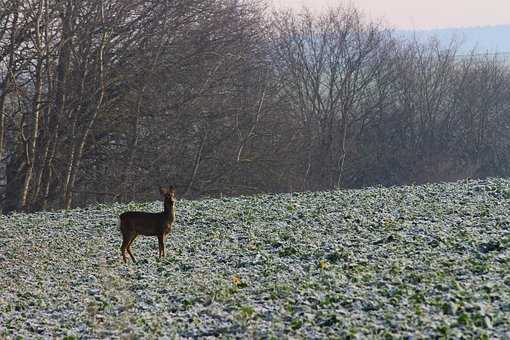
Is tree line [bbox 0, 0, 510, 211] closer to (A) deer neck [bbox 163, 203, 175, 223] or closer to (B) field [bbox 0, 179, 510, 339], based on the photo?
(B) field [bbox 0, 179, 510, 339]

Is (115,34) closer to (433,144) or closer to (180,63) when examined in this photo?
(180,63)

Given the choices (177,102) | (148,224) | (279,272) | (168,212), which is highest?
(177,102)

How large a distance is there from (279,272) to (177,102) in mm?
29624

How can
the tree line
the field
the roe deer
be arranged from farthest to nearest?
the tree line
the roe deer
the field

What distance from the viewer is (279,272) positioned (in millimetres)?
13484

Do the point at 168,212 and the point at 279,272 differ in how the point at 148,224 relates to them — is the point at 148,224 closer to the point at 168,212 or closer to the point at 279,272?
the point at 168,212

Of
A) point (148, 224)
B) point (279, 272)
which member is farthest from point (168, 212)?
point (279, 272)

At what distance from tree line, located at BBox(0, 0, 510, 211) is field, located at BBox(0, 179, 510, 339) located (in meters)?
13.5

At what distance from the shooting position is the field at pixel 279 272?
984 centimetres

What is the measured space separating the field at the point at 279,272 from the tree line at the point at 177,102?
44.4ft

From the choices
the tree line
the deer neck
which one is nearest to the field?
the deer neck

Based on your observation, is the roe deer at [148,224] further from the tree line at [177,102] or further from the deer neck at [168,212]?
the tree line at [177,102]

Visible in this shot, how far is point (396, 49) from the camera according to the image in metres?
76.3

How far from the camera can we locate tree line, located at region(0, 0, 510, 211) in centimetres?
3569
